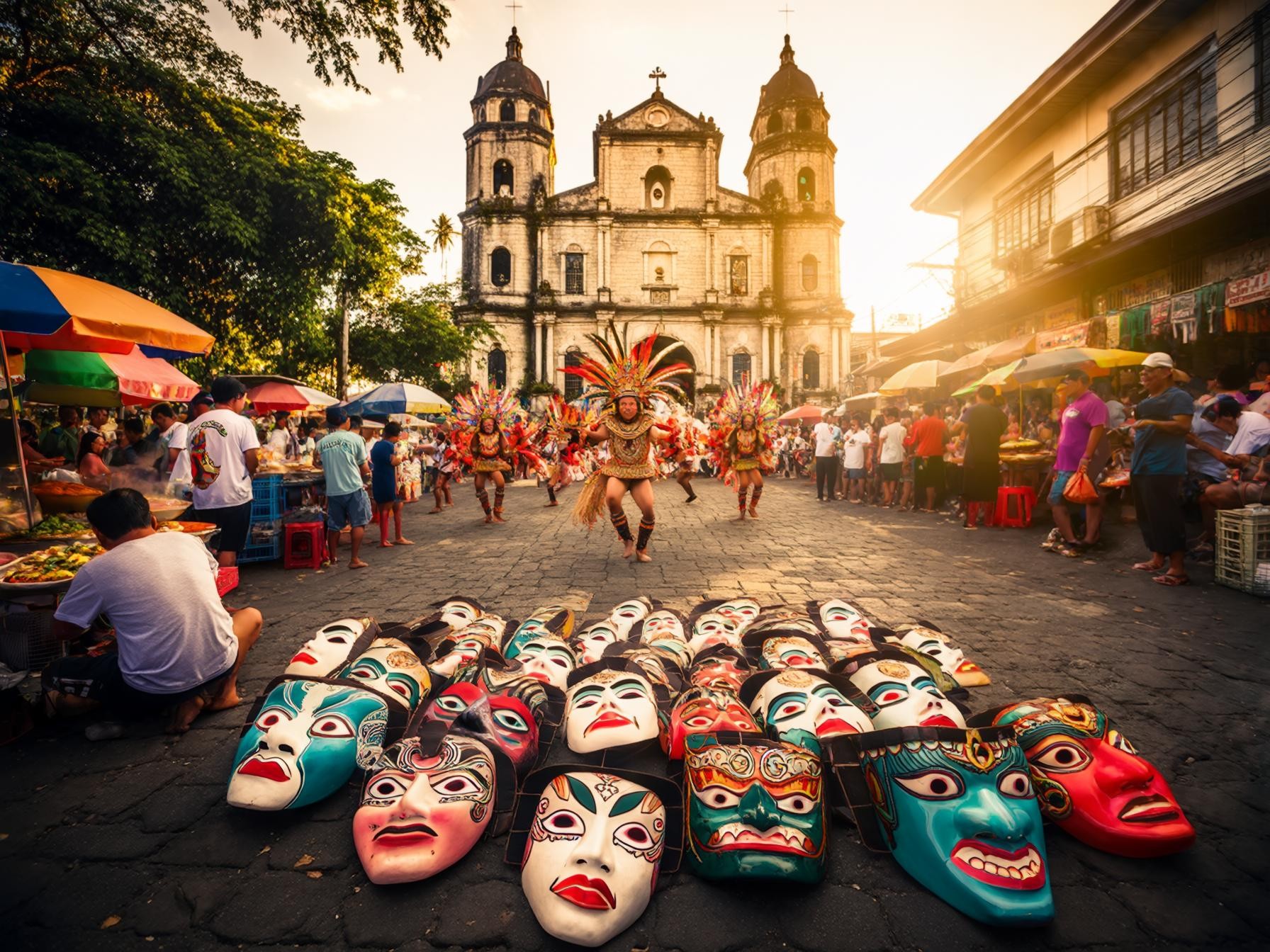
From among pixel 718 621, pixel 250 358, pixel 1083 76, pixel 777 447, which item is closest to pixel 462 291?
pixel 250 358

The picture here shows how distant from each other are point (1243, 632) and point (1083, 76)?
43.8ft

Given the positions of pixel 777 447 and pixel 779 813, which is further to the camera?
pixel 777 447

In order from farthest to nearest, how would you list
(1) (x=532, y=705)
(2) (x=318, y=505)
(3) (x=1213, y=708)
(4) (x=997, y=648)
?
(2) (x=318, y=505) → (4) (x=997, y=648) → (3) (x=1213, y=708) → (1) (x=532, y=705)

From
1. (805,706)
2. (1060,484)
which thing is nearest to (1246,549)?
(1060,484)

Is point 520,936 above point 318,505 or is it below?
below

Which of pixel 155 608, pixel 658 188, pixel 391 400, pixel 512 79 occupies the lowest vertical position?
pixel 155 608

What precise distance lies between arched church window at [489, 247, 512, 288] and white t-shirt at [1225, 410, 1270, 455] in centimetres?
3734

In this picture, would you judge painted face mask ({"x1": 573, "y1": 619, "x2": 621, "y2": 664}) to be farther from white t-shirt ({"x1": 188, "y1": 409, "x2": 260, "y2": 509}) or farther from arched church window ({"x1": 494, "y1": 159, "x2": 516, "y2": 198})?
arched church window ({"x1": 494, "y1": 159, "x2": 516, "y2": 198})

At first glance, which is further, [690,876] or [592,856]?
[690,876]

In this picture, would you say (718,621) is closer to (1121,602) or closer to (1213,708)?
(1213,708)

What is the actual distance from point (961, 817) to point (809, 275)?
137ft

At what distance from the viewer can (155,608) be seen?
2895 mm

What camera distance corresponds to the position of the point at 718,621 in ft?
12.3

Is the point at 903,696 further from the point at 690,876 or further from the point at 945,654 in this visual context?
the point at 690,876
